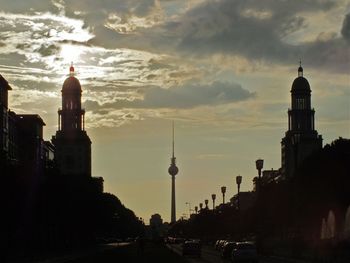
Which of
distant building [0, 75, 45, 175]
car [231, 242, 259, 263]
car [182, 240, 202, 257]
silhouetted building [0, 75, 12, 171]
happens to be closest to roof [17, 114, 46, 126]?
distant building [0, 75, 45, 175]

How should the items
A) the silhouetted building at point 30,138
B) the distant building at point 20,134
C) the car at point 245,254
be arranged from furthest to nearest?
the silhouetted building at point 30,138, the distant building at point 20,134, the car at point 245,254

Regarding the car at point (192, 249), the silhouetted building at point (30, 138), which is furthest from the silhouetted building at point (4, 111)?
the car at point (192, 249)

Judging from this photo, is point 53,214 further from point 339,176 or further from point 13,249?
point 339,176

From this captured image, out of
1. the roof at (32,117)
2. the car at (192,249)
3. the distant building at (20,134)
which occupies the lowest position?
the car at (192,249)

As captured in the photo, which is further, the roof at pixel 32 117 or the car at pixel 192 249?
the roof at pixel 32 117

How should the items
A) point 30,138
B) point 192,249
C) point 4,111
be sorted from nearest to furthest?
point 192,249 < point 4,111 < point 30,138

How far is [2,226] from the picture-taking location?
261 ft

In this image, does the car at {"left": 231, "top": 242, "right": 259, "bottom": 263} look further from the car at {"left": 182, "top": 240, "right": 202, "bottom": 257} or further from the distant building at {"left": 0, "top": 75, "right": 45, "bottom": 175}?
the distant building at {"left": 0, "top": 75, "right": 45, "bottom": 175}

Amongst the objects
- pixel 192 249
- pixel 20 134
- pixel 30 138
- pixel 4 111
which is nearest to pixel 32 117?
pixel 30 138

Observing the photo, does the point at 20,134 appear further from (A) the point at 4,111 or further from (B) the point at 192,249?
(B) the point at 192,249

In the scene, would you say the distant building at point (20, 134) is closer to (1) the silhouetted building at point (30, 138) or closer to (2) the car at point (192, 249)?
(1) the silhouetted building at point (30, 138)

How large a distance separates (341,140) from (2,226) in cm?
5058

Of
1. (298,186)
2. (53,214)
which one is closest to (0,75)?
(53,214)

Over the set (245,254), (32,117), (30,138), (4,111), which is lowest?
(245,254)
